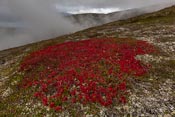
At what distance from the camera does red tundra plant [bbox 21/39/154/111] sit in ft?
108

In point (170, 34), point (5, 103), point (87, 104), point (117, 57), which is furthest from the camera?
point (170, 34)

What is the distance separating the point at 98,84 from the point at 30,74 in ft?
44.2

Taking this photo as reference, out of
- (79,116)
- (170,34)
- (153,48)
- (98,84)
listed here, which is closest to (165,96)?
(98,84)

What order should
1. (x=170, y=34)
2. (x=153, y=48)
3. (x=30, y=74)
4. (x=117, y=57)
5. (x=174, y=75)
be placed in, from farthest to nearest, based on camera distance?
(x=170, y=34) → (x=153, y=48) → (x=117, y=57) → (x=30, y=74) → (x=174, y=75)

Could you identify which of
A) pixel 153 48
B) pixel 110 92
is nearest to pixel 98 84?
pixel 110 92

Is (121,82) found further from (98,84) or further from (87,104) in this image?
(87,104)

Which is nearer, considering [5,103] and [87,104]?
[87,104]

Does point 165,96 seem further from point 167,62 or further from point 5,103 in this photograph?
point 5,103

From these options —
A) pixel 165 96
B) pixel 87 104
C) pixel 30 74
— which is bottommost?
pixel 165 96

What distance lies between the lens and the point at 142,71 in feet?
130

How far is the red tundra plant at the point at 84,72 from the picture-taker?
32.9 meters

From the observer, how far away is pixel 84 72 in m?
38.9

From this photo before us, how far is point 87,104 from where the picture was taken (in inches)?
1236

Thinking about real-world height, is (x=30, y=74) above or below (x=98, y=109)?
above
